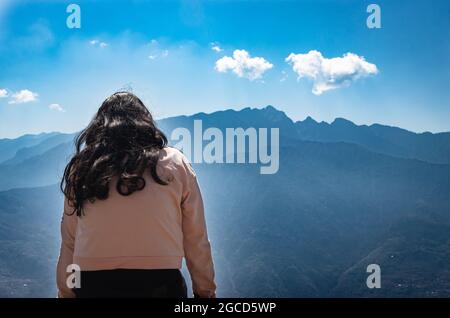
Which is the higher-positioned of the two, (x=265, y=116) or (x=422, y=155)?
(x=265, y=116)

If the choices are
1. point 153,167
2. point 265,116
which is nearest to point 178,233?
point 153,167

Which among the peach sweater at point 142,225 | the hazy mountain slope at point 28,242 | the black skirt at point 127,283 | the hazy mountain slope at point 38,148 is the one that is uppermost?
the hazy mountain slope at point 38,148

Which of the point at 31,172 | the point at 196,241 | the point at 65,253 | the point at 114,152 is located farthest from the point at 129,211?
the point at 31,172

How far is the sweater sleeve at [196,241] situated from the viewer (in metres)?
2.63

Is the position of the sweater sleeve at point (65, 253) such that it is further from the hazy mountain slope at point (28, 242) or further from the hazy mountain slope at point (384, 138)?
the hazy mountain slope at point (384, 138)

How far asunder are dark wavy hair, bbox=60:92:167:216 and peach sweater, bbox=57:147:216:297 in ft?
0.17

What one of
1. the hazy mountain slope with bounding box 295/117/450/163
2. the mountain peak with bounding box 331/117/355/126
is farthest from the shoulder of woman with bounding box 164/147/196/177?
the mountain peak with bounding box 331/117/355/126

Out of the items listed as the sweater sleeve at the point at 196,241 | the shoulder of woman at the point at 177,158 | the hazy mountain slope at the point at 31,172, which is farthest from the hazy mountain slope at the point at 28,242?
the shoulder of woman at the point at 177,158

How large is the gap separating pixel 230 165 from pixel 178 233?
140m

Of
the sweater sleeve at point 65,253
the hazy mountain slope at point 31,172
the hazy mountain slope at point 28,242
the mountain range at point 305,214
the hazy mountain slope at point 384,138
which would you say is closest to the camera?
the sweater sleeve at point 65,253
